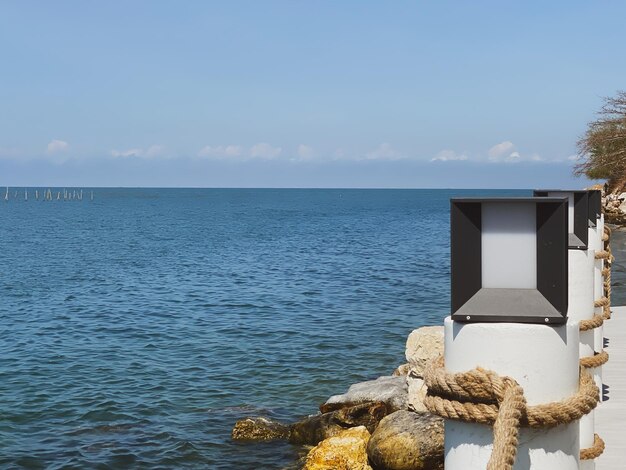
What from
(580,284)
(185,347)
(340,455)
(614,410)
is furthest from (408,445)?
(185,347)

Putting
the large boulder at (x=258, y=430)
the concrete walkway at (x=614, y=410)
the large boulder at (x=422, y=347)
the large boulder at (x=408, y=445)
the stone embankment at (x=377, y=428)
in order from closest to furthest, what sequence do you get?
the concrete walkway at (x=614, y=410) → the large boulder at (x=408, y=445) → the stone embankment at (x=377, y=428) → the large boulder at (x=422, y=347) → the large boulder at (x=258, y=430)

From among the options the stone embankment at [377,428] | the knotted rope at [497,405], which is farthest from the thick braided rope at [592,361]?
the stone embankment at [377,428]

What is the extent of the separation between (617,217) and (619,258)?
2118cm

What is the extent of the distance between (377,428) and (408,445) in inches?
36.6

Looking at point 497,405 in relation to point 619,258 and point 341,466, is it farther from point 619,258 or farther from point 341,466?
point 619,258

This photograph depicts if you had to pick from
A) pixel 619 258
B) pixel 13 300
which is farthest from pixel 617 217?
pixel 13 300

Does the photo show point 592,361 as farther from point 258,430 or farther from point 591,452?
point 258,430

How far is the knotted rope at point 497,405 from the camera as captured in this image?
7.54ft

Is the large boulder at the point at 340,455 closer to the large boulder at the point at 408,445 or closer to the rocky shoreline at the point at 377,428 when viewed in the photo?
the rocky shoreline at the point at 377,428

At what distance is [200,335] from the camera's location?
1029 inches

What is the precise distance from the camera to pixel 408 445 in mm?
11266

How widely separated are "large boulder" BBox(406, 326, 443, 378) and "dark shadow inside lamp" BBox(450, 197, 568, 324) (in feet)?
35.7

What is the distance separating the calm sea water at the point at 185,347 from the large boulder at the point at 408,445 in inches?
100

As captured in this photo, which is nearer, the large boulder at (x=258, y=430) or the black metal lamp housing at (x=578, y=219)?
the black metal lamp housing at (x=578, y=219)
